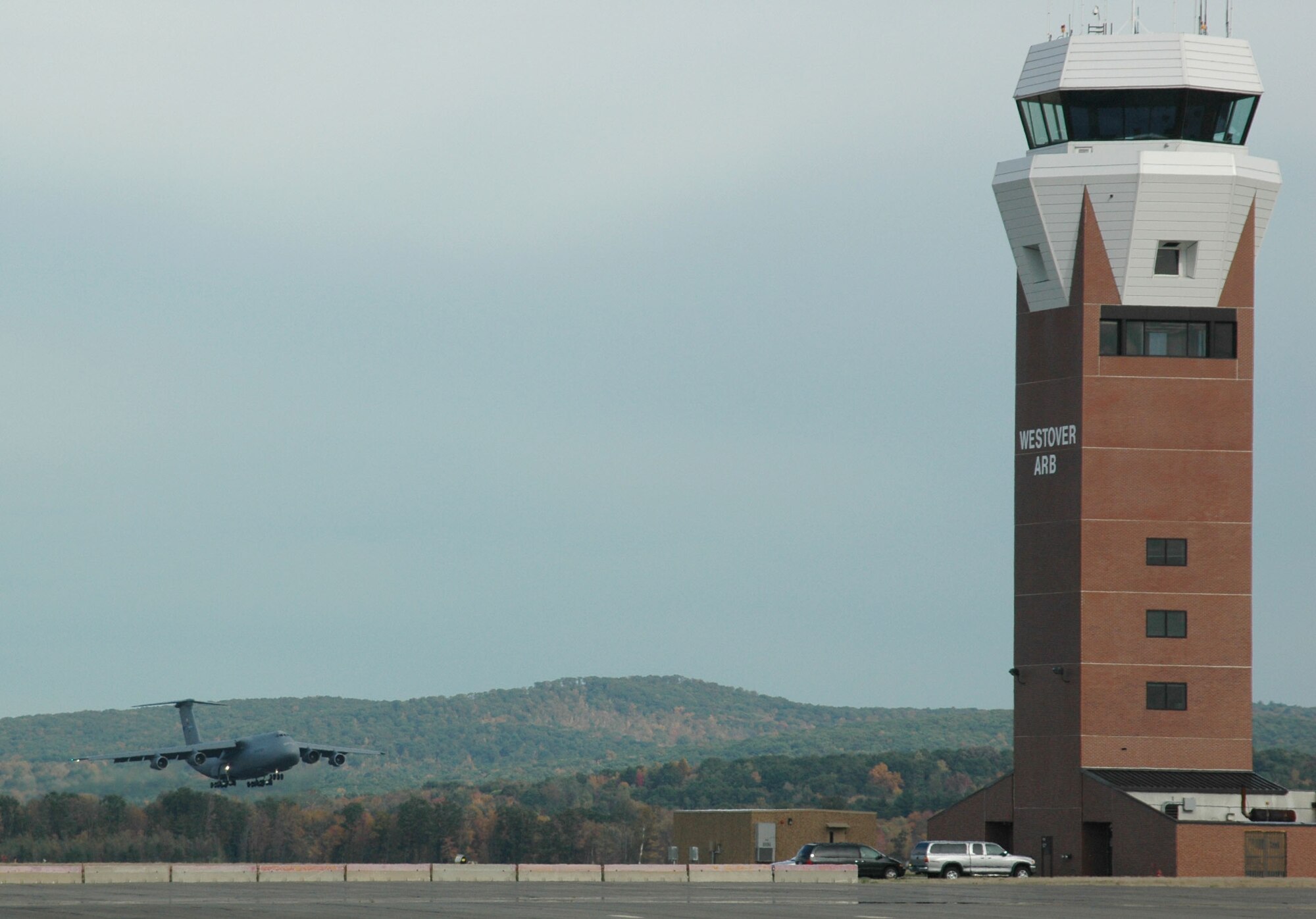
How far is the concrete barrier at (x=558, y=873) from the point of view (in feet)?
214

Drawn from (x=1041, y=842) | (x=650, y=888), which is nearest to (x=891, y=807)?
(x=1041, y=842)

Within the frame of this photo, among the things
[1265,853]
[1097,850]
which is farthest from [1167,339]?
[1097,850]

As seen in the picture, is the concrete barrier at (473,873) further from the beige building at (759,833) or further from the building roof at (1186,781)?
the beige building at (759,833)

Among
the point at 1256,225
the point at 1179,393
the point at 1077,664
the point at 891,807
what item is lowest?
the point at 891,807

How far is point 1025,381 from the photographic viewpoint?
3371 inches

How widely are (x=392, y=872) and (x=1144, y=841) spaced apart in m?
31.9

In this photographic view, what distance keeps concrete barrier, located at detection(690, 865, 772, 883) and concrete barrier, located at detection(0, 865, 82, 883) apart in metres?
22.0

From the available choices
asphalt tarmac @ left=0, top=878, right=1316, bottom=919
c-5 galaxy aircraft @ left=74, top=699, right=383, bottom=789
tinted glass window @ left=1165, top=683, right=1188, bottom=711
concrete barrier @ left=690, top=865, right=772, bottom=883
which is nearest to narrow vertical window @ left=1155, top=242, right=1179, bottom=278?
tinted glass window @ left=1165, top=683, right=1188, bottom=711

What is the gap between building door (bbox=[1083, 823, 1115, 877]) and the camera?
79812 millimetres

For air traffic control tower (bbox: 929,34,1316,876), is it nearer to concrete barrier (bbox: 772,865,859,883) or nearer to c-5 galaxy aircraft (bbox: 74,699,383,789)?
concrete barrier (bbox: 772,865,859,883)

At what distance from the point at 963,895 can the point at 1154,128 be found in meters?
39.7

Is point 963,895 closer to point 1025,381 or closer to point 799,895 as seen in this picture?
point 799,895

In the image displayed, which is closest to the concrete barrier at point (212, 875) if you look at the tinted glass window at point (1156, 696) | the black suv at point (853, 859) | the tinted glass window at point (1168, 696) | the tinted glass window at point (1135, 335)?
the black suv at point (853, 859)

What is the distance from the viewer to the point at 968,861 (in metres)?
79.9
